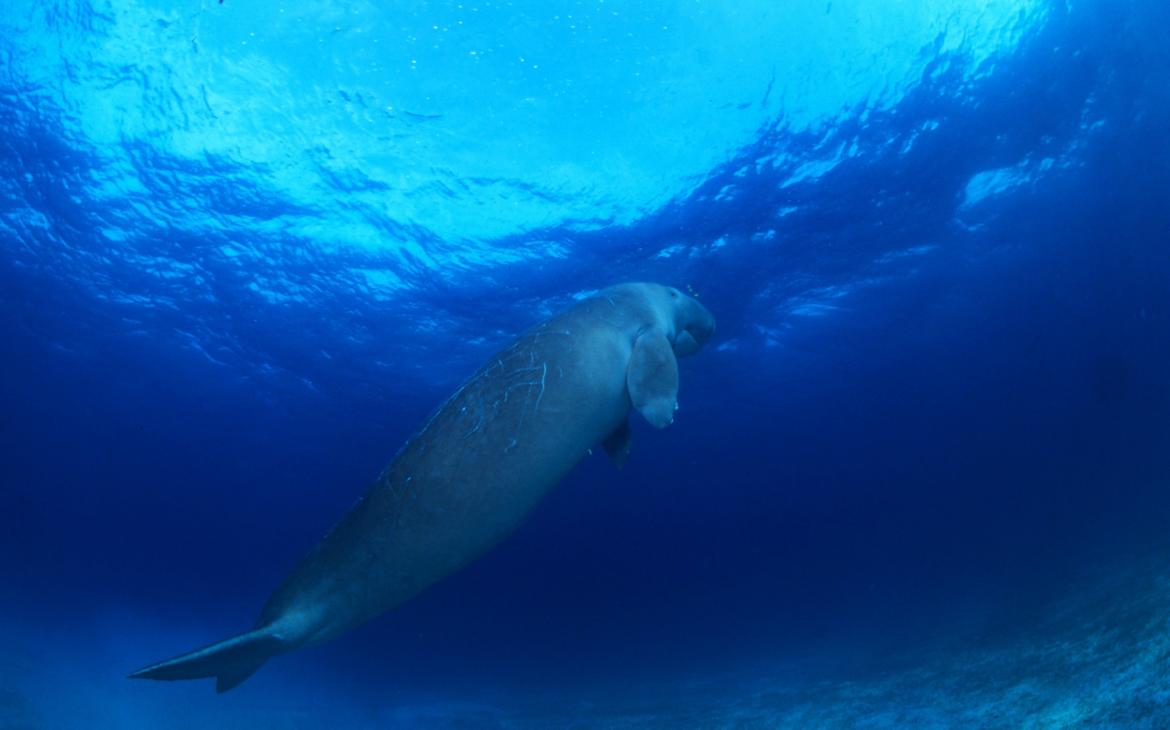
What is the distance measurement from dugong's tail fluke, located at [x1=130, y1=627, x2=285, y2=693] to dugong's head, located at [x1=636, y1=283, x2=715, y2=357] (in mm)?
3893

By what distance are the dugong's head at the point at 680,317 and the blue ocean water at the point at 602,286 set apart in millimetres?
4863

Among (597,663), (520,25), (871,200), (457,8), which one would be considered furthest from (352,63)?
(597,663)

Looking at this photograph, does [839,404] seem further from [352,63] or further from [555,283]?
→ [352,63]

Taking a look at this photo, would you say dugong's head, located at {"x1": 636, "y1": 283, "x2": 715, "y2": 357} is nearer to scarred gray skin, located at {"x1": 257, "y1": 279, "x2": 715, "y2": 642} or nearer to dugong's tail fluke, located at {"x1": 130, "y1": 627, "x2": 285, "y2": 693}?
scarred gray skin, located at {"x1": 257, "y1": 279, "x2": 715, "y2": 642}

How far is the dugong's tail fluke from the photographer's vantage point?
3674 mm

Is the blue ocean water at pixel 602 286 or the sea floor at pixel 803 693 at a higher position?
the blue ocean water at pixel 602 286

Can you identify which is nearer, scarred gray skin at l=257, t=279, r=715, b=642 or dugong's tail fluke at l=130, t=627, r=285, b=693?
dugong's tail fluke at l=130, t=627, r=285, b=693

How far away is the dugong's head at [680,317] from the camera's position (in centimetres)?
595

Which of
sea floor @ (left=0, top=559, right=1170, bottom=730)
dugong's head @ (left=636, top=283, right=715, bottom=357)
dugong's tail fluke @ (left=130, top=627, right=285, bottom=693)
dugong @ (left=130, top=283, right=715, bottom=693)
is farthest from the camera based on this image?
sea floor @ (left=0, top=559, right=1170, bottom=730)

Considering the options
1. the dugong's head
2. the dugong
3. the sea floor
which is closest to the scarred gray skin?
the dugong

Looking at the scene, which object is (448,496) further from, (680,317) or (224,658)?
(680,317)

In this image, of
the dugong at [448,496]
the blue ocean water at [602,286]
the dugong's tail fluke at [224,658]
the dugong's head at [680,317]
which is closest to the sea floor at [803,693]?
the blue ocean water at [602,286]

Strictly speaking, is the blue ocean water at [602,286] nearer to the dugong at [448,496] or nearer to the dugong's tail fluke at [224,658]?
the dugong at [448,496]

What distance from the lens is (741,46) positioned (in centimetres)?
956
